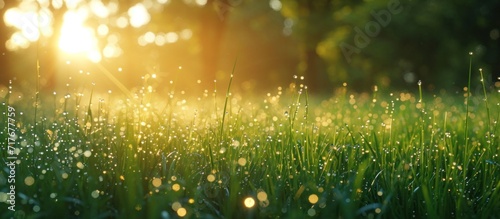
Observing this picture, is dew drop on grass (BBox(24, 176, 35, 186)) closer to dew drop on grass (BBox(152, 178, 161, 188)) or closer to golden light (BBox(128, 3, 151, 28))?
dew drop on grass (BBox(152, 178, 161, 188))

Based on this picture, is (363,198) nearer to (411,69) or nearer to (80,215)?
(80,215)

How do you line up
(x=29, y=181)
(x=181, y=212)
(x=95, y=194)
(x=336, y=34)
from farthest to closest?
(x=336, y=34) < (x=29, y=181) < (x=95, y=194) < (x=181, y=212)

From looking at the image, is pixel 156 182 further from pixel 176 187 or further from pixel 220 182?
pixel 220 182

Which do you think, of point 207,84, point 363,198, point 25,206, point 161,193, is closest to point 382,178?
point 363,198

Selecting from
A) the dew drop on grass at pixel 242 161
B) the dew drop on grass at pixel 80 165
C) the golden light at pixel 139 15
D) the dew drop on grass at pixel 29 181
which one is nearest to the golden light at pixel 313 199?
the dew drop on grass at pixel 242 161

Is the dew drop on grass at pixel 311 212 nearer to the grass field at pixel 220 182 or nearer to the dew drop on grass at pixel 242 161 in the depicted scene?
the grass field at pixel 220 182

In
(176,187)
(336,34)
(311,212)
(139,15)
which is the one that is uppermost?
(139,15)

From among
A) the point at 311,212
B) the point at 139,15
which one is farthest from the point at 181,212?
the point at 139,15

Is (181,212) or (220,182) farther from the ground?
(220,182)

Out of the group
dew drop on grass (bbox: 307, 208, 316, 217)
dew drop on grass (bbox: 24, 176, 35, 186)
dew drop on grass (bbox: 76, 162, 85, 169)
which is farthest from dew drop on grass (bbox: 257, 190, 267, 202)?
dew drop on grass (bbox: 24, 176, 35, 186)

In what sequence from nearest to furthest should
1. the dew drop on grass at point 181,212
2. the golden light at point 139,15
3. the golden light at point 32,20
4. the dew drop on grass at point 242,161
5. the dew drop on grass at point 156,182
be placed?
the dew drop on grass at point 181,212, the dew drop on grass at point 156,182, the dew drop on grass at point 242,161, the golden light at point 32,20, the golden light at point 139,15

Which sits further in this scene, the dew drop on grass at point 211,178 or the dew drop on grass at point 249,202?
the dew drop on grass at point 211,178
